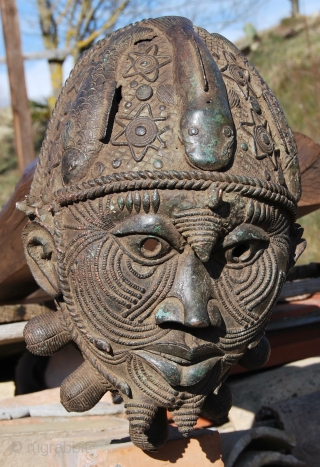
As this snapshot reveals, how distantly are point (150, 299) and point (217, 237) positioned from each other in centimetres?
25

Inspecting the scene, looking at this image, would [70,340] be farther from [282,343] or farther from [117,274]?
[282,343]

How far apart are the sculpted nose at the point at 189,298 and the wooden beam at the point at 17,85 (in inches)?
169

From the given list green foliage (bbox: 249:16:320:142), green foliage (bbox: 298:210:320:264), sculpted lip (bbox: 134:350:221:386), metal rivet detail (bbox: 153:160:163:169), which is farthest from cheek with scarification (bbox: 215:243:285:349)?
green foliage (bbox: 249:16:320:142)

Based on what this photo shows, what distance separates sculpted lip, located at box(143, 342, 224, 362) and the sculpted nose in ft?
0.22

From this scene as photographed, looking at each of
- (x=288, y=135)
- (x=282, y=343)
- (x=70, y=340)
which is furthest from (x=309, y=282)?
(x=70, y=340)

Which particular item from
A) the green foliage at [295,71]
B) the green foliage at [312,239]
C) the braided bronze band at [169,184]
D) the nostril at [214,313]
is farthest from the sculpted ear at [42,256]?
the green foliage at [295,71]

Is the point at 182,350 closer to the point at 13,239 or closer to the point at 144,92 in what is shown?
the point at 144,92

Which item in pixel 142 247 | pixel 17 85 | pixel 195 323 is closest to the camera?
pixel 195 323

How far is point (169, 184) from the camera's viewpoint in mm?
1564

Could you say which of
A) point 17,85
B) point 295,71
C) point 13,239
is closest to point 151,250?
point 13,239

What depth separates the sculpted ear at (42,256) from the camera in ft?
5.96

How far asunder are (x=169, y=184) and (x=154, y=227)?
4.9 inches

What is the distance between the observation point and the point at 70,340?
6.21ft

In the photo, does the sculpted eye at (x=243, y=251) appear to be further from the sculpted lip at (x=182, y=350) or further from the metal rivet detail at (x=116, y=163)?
the metal rivet detail at (x=116, y=163)
